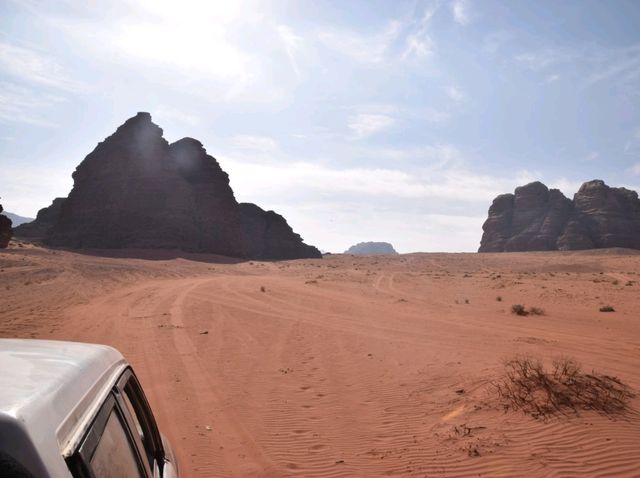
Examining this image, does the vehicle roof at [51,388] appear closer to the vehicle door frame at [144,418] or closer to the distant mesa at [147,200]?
the vehicle door frame at [144,418]

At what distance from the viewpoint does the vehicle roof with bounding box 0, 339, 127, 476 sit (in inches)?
53.4

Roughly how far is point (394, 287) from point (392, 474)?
2381 cm

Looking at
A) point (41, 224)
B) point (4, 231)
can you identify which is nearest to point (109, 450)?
point (4, 231)

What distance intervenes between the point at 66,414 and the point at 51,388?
0.13m

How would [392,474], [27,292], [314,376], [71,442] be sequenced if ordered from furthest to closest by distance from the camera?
[27,292] → [314,376] → [392,474] → [71,442]

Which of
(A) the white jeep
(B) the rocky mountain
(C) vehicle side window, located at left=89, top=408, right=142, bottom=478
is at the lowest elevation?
(C) vehicle side window, located at left=89, top=408, right=142, bottom=478

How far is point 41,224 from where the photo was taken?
79.8 metres

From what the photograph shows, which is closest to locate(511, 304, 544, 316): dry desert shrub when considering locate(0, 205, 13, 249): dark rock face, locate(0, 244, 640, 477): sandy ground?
locate(0, 244, 640, 477): sandy ground

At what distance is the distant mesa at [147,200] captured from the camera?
192 feet

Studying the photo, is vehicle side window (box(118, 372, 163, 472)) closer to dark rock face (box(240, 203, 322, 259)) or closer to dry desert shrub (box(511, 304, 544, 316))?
dry desert shrub (box(511, 304, 544, 316))

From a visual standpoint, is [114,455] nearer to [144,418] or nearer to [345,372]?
[144,418]

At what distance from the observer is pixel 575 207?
99.6 m

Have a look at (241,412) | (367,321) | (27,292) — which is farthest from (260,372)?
(27,292)

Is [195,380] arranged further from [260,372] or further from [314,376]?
[314,376]
